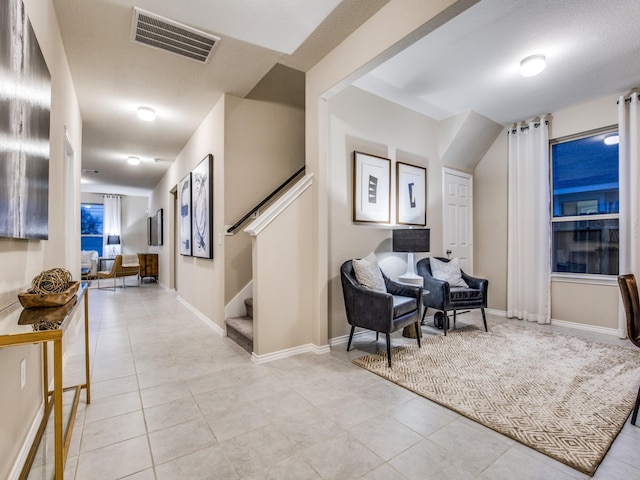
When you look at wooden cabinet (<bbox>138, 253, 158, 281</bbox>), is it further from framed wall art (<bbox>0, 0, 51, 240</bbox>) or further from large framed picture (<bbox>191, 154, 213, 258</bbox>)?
framed wall art (<bbox>0, 0, 51, 240</bbox>)

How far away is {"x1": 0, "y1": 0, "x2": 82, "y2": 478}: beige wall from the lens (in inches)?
52.3

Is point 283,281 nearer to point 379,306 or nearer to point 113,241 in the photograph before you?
point 379,306

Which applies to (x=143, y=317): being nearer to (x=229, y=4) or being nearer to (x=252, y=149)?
(x=252, y=149)

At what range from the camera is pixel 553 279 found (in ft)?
14.4

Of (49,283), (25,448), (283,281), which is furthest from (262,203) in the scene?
(25,448)

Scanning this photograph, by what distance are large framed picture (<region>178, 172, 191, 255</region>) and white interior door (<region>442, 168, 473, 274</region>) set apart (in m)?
3.95

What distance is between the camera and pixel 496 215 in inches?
194

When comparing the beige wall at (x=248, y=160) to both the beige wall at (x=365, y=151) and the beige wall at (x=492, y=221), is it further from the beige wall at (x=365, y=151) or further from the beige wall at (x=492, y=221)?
the beige wall at (x=492, y=221)

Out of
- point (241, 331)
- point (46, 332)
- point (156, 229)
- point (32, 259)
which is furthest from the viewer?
point (156, 229)

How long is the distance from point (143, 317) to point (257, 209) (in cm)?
253

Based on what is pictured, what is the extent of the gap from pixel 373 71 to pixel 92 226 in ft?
35.1

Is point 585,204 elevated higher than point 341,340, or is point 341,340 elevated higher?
point 585,204

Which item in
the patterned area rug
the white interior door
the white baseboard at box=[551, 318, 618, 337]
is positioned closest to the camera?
the patterned area rug

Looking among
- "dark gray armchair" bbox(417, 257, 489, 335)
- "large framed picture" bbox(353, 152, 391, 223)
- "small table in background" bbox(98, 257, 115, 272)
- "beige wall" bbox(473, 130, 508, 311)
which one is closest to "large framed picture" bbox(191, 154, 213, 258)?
"large framed picture" bbox(353, 152, 391, 223)
